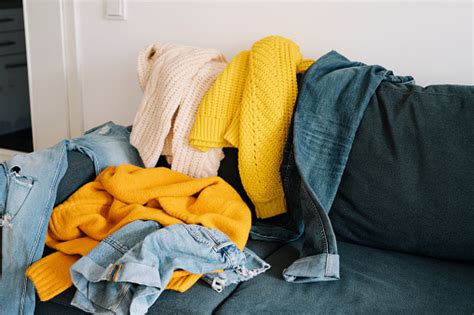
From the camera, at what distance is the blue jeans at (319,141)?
1380 mm

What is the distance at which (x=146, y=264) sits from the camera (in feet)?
3.72

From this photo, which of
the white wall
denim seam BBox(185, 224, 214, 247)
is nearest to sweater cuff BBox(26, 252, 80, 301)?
denim seam BBox(185, 224, 214, 247)

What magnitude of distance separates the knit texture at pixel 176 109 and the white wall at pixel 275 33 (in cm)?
25

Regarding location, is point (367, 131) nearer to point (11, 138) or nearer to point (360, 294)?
point (360, 294)

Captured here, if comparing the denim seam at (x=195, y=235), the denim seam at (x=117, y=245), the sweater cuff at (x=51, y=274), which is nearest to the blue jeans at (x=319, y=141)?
the denim seam at (x=195, y=235)

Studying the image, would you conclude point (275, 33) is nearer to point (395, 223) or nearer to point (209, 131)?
point (209, 131)

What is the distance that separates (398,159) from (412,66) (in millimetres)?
424

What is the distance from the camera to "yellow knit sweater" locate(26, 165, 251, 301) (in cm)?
127

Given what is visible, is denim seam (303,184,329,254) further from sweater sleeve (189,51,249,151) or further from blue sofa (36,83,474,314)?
sweater sleeve (189,51,249,151)

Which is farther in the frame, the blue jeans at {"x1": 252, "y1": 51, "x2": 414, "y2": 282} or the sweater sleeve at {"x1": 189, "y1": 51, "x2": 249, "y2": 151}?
the sweater sleeve at {"x1": 189, "y1": 51, "x2": 249, "y2": 151}

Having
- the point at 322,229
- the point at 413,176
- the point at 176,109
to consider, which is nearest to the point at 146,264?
the point at 322,229

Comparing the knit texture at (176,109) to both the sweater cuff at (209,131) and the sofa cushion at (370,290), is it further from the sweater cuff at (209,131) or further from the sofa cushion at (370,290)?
the sofa cushion at (370,290)

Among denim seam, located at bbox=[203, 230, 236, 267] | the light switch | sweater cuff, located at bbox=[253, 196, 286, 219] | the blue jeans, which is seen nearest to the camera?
denim seam, located at bbox=[203, 230, 236, 267]

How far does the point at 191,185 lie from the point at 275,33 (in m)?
0.65
